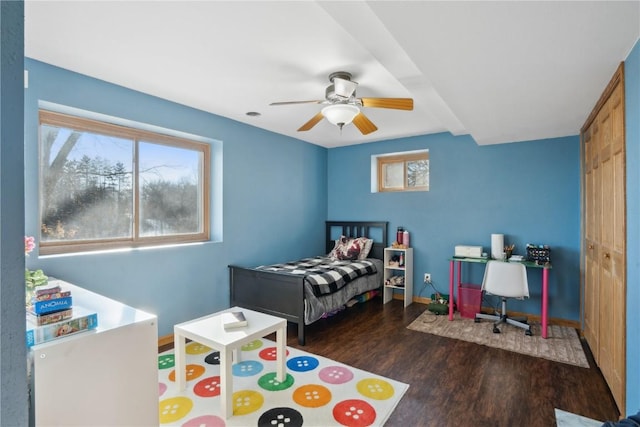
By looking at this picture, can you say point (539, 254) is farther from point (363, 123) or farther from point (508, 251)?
point (363, 123)

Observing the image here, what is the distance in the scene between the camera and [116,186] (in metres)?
3.01

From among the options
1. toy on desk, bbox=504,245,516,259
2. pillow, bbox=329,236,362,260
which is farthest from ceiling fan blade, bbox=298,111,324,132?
toy on desk, bbox=504,245,516,259

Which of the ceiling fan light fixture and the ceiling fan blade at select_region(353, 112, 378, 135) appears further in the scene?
the ceiling fan blade at select_region(353, 112, 378, 135)

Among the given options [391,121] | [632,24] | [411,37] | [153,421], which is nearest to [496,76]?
[632,24]

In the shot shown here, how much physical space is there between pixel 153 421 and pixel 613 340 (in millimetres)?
2893

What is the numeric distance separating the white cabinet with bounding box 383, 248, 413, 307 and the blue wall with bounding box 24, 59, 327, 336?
4.05 feet

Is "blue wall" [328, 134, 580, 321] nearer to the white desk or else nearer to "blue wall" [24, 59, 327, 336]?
"blue wall" [24, 59, 327, 336]

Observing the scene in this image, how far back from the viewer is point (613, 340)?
2182 millimetres

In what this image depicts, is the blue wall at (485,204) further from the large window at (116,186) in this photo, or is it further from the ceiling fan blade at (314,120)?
the large window at (116,186)

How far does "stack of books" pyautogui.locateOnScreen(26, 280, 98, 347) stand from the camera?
1347mm

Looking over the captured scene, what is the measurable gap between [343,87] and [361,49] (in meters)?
0.38

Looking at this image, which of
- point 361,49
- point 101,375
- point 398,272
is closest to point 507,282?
point 398,272

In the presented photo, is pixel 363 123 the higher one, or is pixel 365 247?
pixel 363 123

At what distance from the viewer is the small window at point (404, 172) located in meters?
4.73
